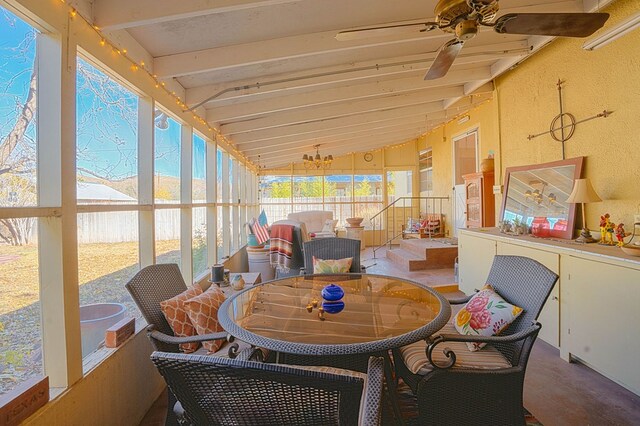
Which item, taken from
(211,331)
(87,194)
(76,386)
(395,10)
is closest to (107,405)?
(76,386)

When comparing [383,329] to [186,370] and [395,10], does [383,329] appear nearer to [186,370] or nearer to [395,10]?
[186,370]

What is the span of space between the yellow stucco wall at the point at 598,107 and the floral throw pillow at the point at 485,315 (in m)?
1.91

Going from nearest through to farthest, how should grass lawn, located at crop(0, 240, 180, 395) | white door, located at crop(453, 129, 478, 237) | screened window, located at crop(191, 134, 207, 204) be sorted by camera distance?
grass lawn, located at crop(0, 240, 180, 395) < screened window, located at crop(191, 134, 207, 204) < white door, located at crop(453, 129, 478, 237)

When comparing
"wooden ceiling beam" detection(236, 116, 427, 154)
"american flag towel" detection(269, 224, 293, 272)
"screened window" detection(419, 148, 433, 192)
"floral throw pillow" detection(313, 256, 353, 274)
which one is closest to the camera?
"floral throw pillow" detection(313, 256, 353, 274)

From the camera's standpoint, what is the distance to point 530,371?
97.5 inches

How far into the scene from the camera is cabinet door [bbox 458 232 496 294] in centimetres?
371

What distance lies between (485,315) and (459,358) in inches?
13.0

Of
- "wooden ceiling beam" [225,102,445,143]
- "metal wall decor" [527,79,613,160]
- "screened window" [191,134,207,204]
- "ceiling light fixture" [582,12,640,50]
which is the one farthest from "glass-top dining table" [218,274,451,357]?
"wooden ceiling beam" [225,102,445,143]

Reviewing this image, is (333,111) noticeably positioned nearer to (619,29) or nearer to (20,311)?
(619,29)

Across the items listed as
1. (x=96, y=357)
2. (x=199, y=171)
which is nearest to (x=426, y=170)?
(x=199, y=171)

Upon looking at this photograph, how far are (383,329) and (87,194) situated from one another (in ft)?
5.89

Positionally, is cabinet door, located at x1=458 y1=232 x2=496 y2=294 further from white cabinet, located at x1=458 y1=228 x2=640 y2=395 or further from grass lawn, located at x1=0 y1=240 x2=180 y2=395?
grass lawn, located at x1=0 y1=240 x2=180 y2=395

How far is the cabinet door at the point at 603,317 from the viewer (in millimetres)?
2064

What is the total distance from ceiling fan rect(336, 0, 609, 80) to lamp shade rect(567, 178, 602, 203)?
61.3 inches
